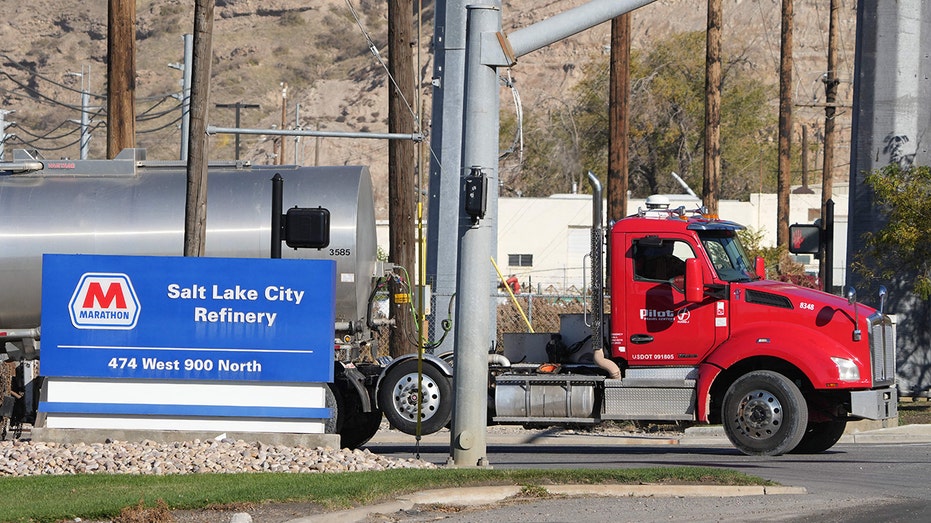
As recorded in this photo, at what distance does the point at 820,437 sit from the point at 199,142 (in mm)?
8989

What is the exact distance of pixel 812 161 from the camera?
4734 inches

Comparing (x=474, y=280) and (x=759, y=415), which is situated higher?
(x=474, y=280)

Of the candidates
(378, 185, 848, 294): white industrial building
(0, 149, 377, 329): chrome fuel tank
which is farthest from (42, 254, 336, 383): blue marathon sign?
(378, 185, 848, 294): white industrial building

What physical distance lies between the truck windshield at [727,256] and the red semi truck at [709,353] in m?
0.02

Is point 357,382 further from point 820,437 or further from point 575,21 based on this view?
point 820,437

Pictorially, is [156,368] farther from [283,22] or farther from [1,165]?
[283,22]

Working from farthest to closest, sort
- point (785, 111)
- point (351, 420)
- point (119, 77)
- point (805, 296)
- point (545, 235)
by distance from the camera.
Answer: point (545, 235) < point (785, 111) < point (119, 77) < point (351, 420) < point (805, 296)

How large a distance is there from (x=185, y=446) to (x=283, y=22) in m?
151

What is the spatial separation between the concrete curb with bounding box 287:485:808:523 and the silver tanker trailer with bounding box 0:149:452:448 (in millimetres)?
6436

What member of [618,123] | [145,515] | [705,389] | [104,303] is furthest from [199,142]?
[618,123]

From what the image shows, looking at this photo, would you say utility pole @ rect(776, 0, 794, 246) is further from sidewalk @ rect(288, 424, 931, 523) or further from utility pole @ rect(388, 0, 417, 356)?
sidewalk @ rect(288, 424, 931, 523)

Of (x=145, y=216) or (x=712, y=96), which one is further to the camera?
(x=712, y=96)

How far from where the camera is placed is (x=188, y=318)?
49.1 feet

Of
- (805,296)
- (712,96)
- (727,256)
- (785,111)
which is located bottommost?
(805,296)
